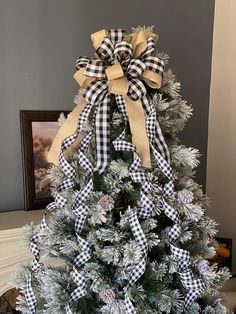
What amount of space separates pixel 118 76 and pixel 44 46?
723 millimetres

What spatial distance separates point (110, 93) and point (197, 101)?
3.47 ft

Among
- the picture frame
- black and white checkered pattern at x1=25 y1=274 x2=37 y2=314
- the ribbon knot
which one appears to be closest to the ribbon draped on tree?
the ribbon knot

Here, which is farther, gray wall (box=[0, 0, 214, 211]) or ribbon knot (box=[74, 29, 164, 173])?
gray wall (box=[0, 0, 214, 211])

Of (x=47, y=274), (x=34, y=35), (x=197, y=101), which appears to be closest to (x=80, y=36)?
(x=34, y=35)

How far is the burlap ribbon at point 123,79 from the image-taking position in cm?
74

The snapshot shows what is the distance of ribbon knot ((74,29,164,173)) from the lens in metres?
0.74

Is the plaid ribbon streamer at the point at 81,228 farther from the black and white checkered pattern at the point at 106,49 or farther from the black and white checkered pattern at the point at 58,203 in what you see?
the black and white checkered pattern at the point at 106,49

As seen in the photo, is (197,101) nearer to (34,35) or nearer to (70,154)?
(34,35)

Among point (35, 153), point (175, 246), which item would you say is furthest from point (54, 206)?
point (35, 153)

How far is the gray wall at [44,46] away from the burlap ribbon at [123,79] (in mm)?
614

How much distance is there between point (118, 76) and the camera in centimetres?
73

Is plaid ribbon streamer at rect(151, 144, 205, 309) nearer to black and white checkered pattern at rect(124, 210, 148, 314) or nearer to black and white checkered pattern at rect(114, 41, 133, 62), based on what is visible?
black and white checkered pattern at rect(124, 210, 148, 314)

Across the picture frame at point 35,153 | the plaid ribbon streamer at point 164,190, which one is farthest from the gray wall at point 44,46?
the plaid ribbon streamer at point 164,190

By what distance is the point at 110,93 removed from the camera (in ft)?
2.50
